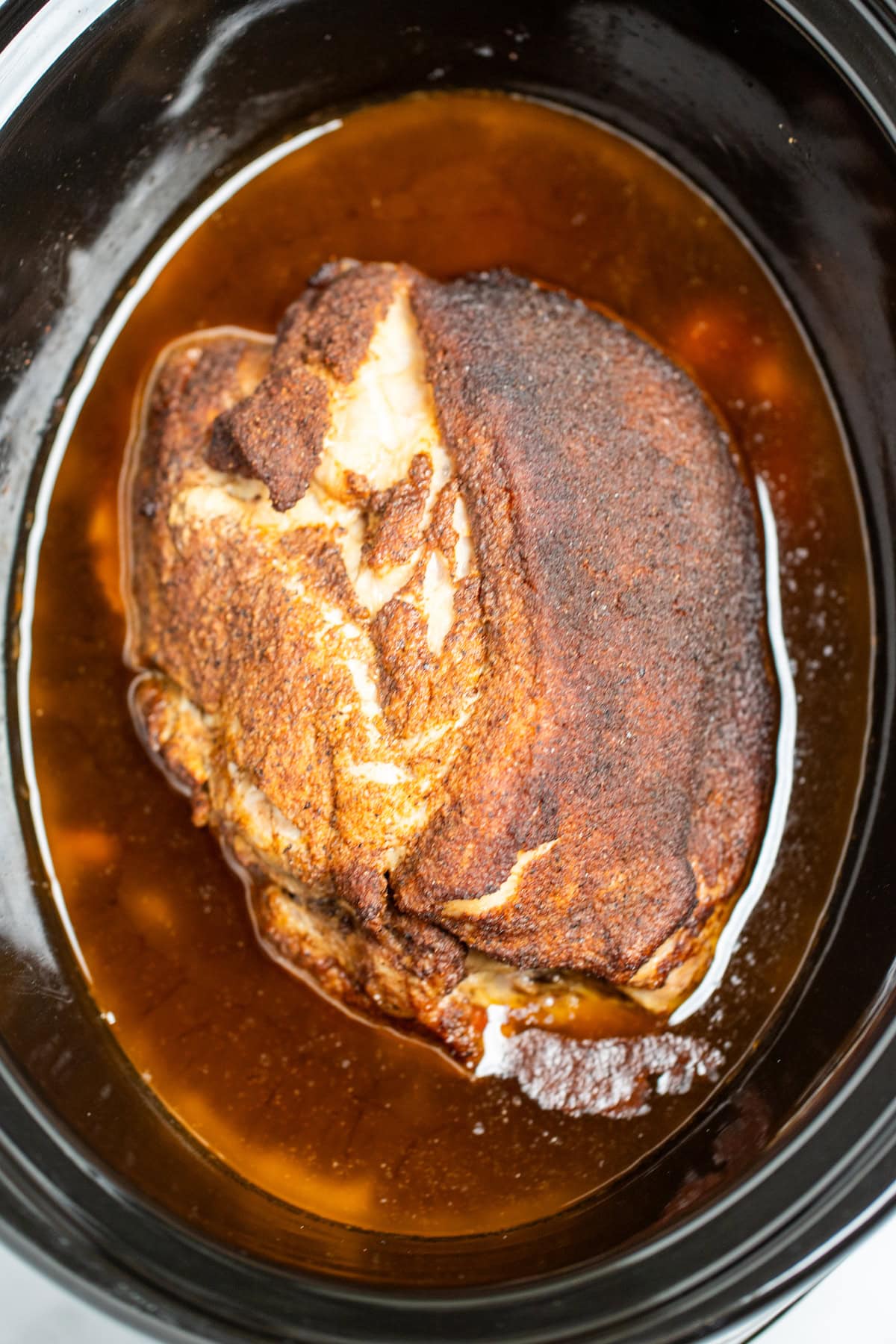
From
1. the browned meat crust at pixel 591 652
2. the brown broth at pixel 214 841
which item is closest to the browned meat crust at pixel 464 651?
the browned meat crust at pixel 591 652

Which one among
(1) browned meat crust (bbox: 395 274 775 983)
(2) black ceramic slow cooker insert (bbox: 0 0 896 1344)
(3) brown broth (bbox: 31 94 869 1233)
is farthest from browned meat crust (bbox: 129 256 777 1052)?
(2) black ceramic slow cooker insert (bbox: 0 0 896 1344)

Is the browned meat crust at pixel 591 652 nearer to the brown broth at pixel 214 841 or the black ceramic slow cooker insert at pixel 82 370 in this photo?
the brown broth at pixel 214 841

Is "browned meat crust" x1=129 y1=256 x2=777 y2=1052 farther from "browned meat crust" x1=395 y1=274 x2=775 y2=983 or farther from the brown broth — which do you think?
the brown broth

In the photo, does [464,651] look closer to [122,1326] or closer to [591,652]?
[591,652]

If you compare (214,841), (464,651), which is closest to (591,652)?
(464,651)

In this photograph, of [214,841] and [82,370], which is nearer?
[214,841]

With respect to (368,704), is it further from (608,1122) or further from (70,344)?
(70,344)
